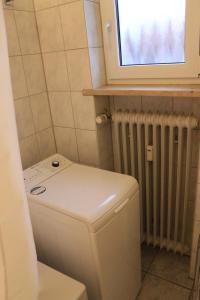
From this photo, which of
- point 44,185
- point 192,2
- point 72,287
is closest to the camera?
point 72,287

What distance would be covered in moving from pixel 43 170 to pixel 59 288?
0.65 metres

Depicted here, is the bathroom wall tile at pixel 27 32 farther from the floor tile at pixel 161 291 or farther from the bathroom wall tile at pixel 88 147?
the floor tile at pixel 161 291

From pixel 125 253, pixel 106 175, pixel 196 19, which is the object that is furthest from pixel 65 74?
pixel 125 253

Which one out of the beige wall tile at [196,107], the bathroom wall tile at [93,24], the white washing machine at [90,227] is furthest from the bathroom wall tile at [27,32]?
the beige wall tile at [196,107]

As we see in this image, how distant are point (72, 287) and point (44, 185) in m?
0.52

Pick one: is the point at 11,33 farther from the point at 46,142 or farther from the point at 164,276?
the point at 164,276

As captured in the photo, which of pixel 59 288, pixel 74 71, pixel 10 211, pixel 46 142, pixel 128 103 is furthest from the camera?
pixel 46 142

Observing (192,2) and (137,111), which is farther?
(137,111)

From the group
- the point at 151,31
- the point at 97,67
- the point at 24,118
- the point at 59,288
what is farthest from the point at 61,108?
the point at 59,288

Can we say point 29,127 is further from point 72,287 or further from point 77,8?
point 72,287

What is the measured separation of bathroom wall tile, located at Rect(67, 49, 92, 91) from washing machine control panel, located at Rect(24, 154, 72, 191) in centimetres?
44

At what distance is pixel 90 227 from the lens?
106cm

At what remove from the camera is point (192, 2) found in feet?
4.06

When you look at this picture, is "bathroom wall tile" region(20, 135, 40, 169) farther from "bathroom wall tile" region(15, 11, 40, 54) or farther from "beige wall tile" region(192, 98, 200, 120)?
"beige wall tile" region(192, 98, 200, 120)
